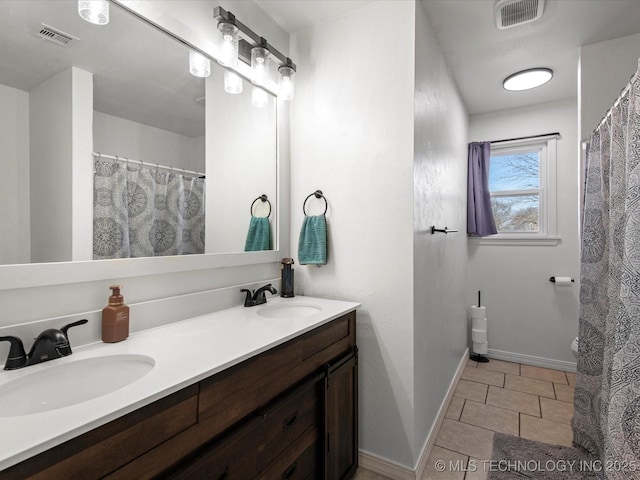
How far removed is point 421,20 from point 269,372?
75.4 inches

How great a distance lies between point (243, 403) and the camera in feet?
3.34

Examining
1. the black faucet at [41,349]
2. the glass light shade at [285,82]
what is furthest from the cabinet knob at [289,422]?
the glass light shade at [285,82]

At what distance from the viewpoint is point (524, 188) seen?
328 cm

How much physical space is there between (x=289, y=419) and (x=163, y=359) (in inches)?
20.8

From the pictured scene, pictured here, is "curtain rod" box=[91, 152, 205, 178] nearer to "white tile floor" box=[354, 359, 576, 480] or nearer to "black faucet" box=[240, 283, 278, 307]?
"black faucet" box=[240, 283, 278, 307]

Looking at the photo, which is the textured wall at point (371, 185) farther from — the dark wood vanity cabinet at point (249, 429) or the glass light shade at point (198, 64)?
the glass light shade at point (198, 64)

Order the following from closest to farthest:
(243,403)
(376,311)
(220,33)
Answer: (243,403), (220,33), (376,311)

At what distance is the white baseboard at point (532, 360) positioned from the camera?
304 cm

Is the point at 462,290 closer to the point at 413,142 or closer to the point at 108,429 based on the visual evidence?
the point at 413,142

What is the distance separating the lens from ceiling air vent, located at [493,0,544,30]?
1.80 meters

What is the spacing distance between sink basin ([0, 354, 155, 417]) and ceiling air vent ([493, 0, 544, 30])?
93.5 inches

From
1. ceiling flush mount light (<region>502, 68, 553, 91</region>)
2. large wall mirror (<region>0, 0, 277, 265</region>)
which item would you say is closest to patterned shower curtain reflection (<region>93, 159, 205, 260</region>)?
large wall mirror (<region>0, 0, 277, 265</region>)

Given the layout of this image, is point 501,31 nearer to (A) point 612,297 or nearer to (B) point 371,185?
(B) point 371,185

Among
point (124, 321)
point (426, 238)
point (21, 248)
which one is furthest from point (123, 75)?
point (426, 238)
